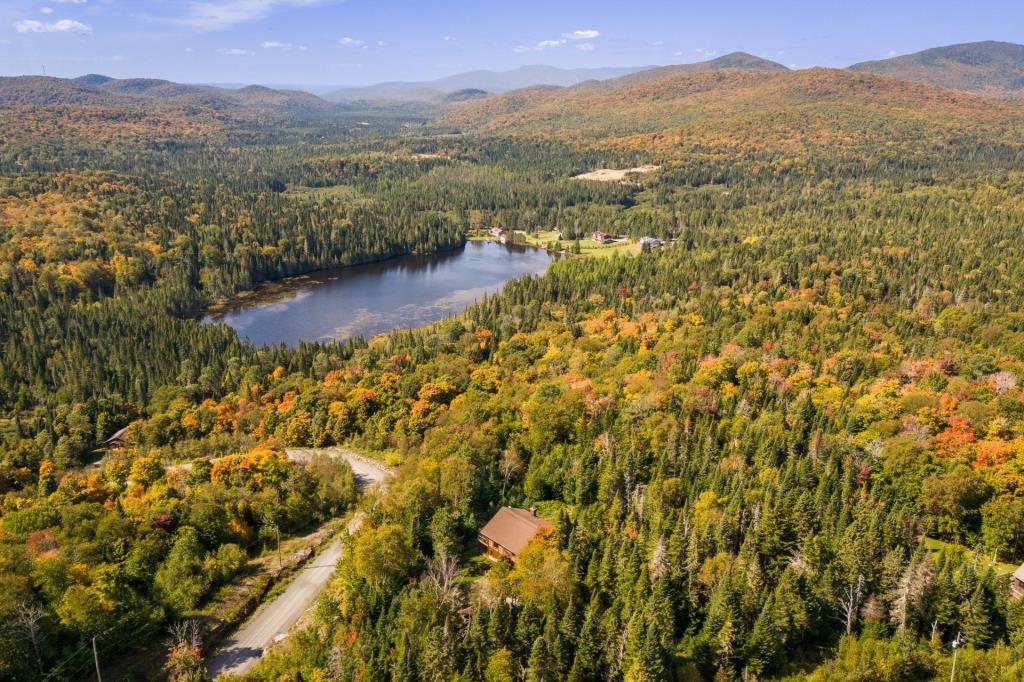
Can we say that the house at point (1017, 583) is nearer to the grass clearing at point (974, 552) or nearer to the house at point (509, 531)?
the grass clearing at point (974, 552)

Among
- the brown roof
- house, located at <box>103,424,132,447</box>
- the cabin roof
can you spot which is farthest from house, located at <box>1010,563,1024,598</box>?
the cabin roof

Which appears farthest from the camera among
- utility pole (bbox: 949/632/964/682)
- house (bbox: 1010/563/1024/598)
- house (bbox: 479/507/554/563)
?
house (bbox: 479/507/554/563)

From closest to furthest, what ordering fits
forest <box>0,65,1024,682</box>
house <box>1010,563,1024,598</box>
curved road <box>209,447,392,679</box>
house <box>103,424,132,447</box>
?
forest <box>0,65,1024,682</box>
house <box>1010,563,1024,598</box>
curved road <box>209,447,392,679</box>
house <box>103,424,132,447</box>

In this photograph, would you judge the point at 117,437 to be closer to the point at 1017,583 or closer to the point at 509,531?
the point at 509,531

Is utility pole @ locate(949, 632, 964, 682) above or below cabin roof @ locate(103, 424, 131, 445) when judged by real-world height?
above

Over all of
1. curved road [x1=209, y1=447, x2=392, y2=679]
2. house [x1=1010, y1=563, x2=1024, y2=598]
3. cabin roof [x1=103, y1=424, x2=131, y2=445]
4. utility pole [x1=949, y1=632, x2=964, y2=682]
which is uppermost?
house [x1=1010, y1=563, x2=1024, y2=598]

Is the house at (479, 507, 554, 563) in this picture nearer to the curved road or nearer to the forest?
the forest

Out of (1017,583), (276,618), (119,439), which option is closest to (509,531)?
(276,618)

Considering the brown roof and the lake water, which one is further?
the lake water
